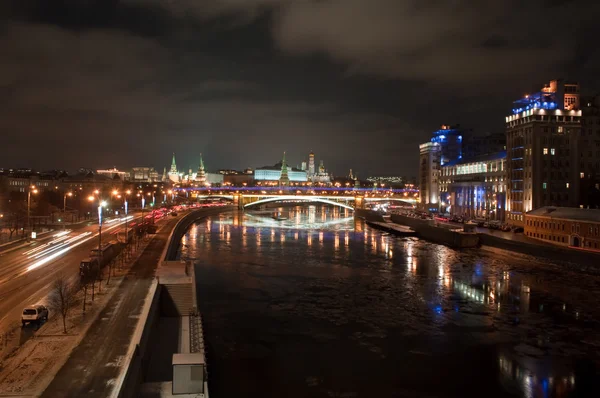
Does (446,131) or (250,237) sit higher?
(446,131)

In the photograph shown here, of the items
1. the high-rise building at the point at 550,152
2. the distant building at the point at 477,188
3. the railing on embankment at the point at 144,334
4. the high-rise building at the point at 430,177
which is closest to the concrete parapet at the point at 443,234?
the high-rise building at the point at 550,152

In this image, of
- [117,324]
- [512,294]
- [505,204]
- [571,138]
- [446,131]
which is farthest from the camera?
[446,131]

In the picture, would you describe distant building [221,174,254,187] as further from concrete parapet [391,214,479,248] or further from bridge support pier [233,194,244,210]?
concrete parapet [391,214,479,248]

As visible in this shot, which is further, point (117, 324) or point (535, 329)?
point (535, 329)

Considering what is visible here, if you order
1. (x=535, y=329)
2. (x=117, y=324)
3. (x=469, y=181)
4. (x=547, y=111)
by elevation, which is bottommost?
(x=535, y=329)

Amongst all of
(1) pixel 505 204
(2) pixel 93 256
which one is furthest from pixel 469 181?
(2) pixel 93 256

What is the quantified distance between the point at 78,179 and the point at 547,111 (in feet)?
263

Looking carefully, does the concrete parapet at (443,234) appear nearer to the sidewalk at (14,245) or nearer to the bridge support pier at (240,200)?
the sidewalk at (14,245)

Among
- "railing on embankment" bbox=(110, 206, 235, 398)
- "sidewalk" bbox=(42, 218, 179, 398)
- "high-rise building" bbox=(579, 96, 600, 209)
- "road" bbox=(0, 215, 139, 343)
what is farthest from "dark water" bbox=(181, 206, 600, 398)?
"high-rise building" bbox=(579, 96, 600, 209)

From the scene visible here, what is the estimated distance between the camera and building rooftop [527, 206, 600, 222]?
1150 inches

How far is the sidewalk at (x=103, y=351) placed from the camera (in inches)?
316

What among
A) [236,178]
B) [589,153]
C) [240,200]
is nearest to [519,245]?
[589,153]

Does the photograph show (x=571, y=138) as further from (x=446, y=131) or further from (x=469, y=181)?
(x=446, y=131)

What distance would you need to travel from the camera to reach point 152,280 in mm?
16766
